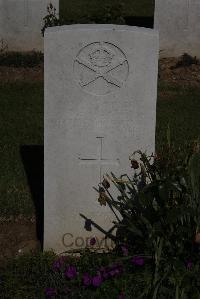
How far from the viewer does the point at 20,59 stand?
11.3 m

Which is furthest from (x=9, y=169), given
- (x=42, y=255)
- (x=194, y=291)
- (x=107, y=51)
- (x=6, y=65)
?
(x=6, y=65)

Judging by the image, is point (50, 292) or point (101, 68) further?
point (101, 68)

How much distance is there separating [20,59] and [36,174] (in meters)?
4.74

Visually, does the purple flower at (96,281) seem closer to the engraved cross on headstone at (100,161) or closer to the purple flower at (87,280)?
the purple flower at (87,280)

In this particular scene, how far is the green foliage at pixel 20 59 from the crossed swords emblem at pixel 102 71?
646 centimetres

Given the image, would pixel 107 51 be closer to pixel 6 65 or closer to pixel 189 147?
pixel 189 147

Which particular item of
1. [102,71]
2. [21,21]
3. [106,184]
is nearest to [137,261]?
[106,184]

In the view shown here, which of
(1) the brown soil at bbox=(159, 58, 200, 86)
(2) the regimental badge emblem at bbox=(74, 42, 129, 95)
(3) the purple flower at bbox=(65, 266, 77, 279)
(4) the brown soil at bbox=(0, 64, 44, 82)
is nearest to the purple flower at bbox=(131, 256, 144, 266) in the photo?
(3) the purple flower at bbox=(65, 266, 77, 279)

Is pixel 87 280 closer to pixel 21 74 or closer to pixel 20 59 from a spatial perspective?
pixel 21 74

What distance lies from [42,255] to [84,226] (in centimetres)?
35

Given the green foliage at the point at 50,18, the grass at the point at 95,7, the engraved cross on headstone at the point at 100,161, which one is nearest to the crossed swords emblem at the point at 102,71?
the engraved cross on headstone at the point at 100,161

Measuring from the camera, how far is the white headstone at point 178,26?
1165 centimetres

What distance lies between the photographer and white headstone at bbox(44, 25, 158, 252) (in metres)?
4.80

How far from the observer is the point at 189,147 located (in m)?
4.96
